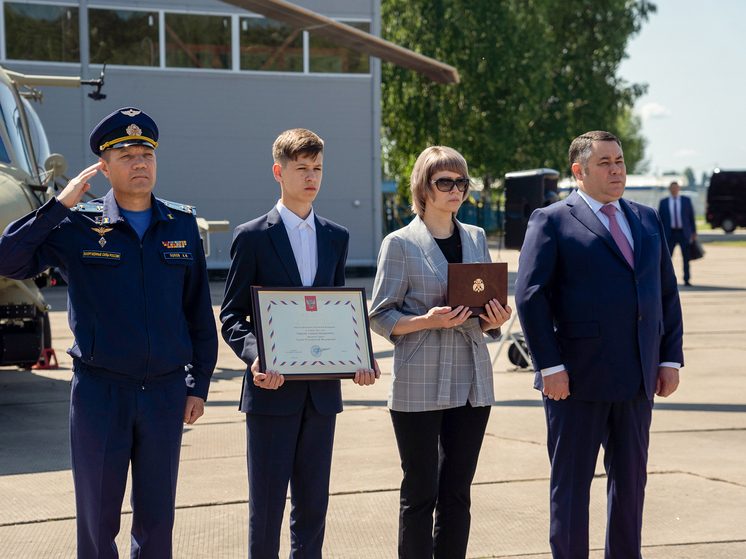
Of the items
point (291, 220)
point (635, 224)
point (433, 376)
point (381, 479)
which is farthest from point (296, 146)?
point (381, 479)

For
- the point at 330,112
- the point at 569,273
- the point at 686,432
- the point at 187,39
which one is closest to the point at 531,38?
the point at 330,112

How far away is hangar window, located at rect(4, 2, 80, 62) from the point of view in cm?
1864

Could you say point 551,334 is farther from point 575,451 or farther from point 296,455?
point 296,455

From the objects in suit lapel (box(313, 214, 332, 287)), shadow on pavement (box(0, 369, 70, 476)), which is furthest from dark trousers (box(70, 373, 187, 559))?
shadow on pavement (box(0, 369, 70, 476))

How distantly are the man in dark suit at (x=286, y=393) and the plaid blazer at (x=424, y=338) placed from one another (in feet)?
0.91

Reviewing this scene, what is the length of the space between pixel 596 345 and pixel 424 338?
29.8 inches

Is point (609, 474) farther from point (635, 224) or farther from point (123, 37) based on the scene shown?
point (123, 37)

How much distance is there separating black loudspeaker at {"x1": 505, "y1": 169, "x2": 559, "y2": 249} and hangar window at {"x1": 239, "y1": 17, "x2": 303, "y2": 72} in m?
13.0

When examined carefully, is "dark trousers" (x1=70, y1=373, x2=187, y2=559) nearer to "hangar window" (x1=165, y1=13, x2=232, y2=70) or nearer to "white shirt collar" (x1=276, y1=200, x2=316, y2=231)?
"white shirt collar" (x1=276, y1=200, x2=316, y2=231)

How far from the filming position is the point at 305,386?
327 centimetres

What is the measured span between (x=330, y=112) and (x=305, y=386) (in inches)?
719

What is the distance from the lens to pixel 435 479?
347cm

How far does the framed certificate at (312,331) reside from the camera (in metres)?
3.18

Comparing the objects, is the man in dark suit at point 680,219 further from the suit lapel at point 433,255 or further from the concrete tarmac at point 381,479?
the suit lapel at point 433,255
